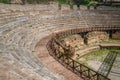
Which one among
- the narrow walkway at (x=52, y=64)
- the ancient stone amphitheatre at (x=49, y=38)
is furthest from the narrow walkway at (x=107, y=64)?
the narrow walkway at (x=52, y=64)

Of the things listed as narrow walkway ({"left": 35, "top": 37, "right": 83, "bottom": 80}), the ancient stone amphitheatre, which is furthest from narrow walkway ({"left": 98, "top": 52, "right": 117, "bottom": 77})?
narrow walkway ({"left": 35, "top": 37, "right": 83, "bottom": 80})

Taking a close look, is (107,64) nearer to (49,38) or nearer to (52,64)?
(49,38)

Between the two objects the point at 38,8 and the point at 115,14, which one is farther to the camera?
the point at 115,14

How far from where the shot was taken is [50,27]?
31.2 m

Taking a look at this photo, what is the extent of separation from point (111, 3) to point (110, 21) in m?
12.6

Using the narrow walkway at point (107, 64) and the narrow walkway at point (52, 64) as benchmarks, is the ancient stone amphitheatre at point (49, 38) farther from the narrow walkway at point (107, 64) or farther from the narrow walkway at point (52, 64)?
the narrow walkway at point (107, 64)

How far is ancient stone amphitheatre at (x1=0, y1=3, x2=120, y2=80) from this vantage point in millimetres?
15384

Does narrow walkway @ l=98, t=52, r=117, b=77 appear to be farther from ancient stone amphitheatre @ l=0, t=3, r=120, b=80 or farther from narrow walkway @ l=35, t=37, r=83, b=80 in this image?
narrow walkway @ l=35, t=37, r=83, b=80

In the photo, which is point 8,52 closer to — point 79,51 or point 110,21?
point 79,51

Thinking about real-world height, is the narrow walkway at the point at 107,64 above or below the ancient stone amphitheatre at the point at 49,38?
below

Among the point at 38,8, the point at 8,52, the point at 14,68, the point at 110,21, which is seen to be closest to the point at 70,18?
the point at 38,8

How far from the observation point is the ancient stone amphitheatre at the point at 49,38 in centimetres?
1538

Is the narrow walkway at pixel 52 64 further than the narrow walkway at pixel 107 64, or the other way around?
the narrow walkway at pixel 107 64

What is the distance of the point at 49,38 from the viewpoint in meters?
26.5
